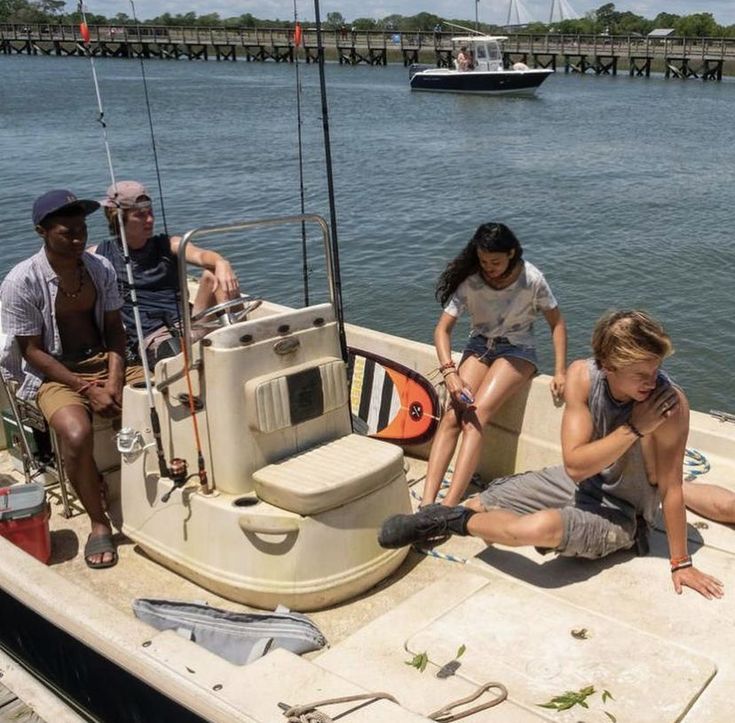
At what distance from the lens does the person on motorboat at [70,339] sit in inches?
148

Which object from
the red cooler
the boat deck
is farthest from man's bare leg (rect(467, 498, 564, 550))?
the red cooler

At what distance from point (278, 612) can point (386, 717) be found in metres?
1.02

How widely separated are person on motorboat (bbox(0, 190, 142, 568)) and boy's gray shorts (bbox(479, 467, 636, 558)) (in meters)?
1.68

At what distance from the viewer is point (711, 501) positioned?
150 inches

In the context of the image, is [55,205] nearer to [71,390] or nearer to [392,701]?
[71,390]

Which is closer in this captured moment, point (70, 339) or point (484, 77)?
point (70, 339)

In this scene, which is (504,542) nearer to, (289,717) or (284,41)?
(289,717)

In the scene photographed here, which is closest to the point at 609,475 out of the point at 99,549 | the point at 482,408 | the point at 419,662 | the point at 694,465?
the point at 482,408

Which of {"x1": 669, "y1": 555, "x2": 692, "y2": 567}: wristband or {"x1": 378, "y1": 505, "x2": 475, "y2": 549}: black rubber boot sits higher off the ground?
{"x1": 378, "y1": 505, "x2": 475, "y2": 549}: black rubber boot

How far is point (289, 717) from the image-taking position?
2355mm

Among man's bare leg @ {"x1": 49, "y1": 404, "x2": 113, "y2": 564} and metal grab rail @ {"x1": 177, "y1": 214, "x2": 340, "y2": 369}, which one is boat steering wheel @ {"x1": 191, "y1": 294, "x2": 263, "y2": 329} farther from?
man's bare leg @ {"x1": 49, "y1": 404, "x2": 113, "y2": 564}

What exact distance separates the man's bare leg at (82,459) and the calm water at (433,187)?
21.3ft

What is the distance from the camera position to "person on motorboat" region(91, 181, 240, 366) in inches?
165

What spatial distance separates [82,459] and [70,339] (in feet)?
2.01
